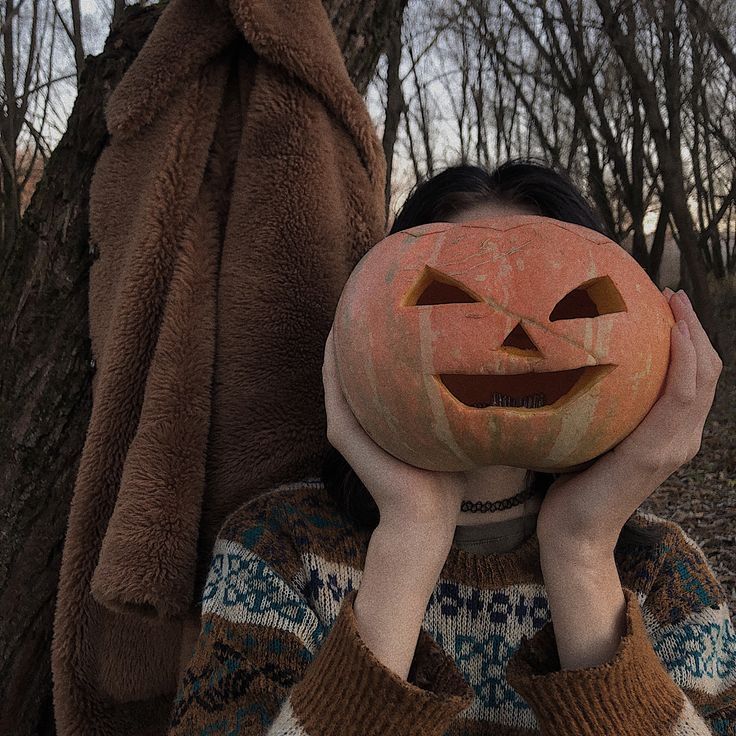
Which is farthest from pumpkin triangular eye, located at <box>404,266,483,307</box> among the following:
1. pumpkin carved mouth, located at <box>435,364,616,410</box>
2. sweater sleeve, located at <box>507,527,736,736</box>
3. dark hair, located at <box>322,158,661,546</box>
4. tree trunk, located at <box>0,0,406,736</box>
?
tree trunk, located at <box>0,0,406,736</box>

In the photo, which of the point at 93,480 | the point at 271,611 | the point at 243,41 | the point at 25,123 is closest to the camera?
the point at 271,611

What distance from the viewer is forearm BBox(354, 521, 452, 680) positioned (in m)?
1.23

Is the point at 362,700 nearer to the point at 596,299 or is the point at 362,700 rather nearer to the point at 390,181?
the point at 596,299

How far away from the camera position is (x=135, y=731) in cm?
169

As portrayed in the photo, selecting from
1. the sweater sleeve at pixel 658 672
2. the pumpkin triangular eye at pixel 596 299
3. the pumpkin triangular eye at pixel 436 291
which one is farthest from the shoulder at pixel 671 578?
the pumpkin triangular eye at pixel 436 291

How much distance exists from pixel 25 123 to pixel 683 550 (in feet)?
36.5

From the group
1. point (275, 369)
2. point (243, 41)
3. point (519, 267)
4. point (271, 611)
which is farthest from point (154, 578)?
point (243, 41)

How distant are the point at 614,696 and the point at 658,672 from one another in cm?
12

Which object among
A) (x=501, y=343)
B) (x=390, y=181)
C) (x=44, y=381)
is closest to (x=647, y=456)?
(x=501, y=343)

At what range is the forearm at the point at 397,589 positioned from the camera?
1228 mm

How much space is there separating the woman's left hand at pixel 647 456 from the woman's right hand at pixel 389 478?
22cm

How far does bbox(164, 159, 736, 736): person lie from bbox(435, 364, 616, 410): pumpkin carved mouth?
16 cm

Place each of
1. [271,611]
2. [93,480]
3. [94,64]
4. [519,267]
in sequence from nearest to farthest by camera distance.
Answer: [519,267], [271,611], [93,480], [94,64]

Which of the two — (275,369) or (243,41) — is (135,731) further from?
(243,41)
